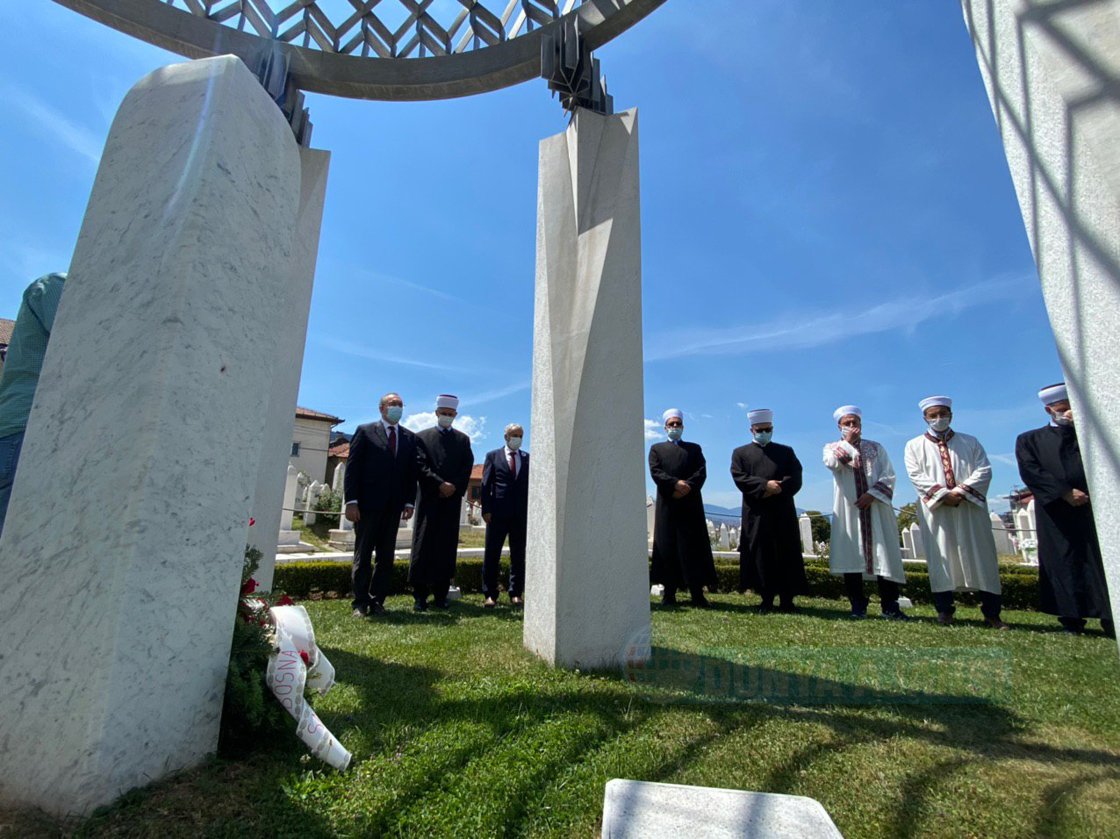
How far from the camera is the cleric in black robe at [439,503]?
682cm

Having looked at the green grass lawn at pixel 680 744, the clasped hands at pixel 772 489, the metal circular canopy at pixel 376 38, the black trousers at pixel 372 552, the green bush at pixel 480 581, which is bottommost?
the green grass lawn at pixel 680 744

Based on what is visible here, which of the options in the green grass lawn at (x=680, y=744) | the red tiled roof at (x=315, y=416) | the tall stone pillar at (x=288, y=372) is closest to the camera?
the green grass lawn at (x=680, y=744)

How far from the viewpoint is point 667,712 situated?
3021 mm

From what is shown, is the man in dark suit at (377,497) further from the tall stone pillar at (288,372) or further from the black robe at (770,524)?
the black robe at (770,524)

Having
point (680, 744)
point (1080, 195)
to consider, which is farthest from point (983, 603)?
point (1080, 195)

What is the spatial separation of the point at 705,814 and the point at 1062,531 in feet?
20.7

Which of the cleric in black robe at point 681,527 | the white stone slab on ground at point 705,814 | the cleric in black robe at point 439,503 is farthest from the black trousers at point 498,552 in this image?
the white stone slab on ground at point 705,814

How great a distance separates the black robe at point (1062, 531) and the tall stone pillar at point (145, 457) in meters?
7.61

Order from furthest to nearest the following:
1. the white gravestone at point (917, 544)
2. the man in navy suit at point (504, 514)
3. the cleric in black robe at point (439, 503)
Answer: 1. the white gravestone at point (917, 544)
2. the man in navy suit at point (504, 514)
3. the cleric in black robe at point (439, 503)

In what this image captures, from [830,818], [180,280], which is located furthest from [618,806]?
[180,280]

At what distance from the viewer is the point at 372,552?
6.33m

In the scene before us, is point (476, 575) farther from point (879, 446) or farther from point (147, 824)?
point (147, 824)

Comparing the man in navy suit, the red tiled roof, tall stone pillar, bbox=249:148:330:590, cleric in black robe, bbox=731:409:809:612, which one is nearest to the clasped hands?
cleric in black robe, bbox=731:409:809:612

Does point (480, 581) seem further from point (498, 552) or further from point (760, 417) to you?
point (760, 417)
